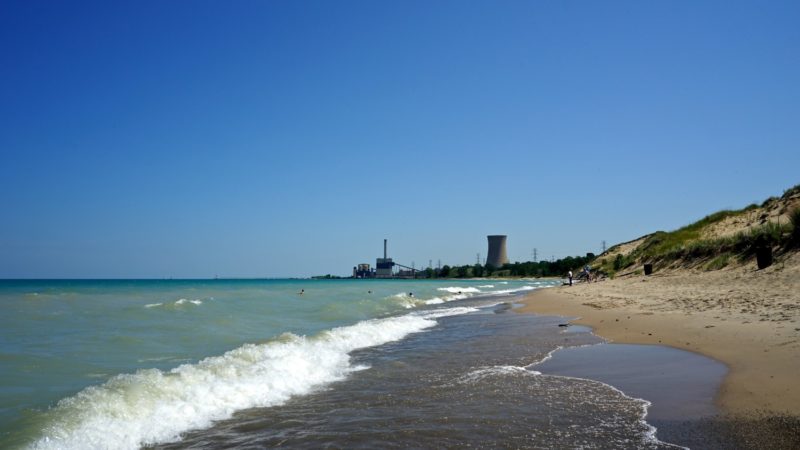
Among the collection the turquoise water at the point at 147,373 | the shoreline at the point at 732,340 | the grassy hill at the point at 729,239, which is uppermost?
the grassy hill at the point at 729,239

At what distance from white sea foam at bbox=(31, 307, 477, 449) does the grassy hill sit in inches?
732

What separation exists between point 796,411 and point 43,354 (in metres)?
13.7

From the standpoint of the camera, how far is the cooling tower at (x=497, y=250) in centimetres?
13862

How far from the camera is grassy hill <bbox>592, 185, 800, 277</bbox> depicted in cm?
2009

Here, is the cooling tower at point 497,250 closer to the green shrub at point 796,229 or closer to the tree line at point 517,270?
the tree line at point 517,270

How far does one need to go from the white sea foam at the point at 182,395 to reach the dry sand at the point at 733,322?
20.9 feet

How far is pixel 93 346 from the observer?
1252cm

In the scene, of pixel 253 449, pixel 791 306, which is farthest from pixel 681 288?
pixel 253 449

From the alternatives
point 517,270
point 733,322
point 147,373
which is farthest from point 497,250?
point 147,373

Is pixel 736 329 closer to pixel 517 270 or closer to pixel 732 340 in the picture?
pixel 732 340

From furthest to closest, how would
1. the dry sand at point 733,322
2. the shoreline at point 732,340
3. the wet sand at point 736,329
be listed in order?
1. the dry sand at point 733,322
2. the shoreline at point 732,340
3. the wet sand at point 736,329

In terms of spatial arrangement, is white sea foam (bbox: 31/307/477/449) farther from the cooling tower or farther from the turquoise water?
the cooling tower

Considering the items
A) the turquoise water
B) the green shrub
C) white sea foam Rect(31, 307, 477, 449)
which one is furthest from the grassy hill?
white sea foam Rect(31, 307, 477, 449)

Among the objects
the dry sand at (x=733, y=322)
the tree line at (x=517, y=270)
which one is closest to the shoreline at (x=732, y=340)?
the dry sand at (x=733, y=322)
